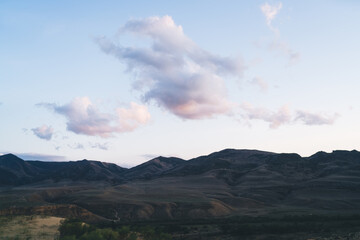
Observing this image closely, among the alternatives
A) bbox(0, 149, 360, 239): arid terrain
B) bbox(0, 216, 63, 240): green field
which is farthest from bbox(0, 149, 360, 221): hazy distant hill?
bbox(0, 216, 63, 240): green field

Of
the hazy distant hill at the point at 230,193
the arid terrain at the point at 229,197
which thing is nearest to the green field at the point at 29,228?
the arid terrain at the point at 229,197

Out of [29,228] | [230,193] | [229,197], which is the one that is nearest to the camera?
[29,228]

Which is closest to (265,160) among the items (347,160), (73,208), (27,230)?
(347,160)

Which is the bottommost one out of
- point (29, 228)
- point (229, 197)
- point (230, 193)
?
point (29, 228)

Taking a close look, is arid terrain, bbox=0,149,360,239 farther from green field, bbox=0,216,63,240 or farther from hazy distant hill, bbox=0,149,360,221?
green field, bbox=0,216,63,240

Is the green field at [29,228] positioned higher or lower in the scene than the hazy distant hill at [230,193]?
lower

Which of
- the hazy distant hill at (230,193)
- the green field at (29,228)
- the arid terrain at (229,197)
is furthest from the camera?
the hazy distant hill at (230,193)

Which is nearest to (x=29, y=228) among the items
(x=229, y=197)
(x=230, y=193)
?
(x=229, y=197)

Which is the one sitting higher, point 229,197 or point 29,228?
point 229,197

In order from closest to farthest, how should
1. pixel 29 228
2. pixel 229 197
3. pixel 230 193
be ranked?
pixel 29 228 → pixel 229 197 → pixel 230 193

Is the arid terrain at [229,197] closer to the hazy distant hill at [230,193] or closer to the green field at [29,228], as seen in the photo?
the hazy distant hill at [230,193]

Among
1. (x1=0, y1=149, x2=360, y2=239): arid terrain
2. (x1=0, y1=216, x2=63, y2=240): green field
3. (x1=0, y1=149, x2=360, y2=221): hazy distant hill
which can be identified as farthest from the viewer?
(x1=0, y1=149, x2=360, y2=221): hazy distant hill

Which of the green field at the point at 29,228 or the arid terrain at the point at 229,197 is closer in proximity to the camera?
the green field at the point at 29,228

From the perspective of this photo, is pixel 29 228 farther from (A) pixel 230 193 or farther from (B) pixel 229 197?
(A) pixel 230 193
